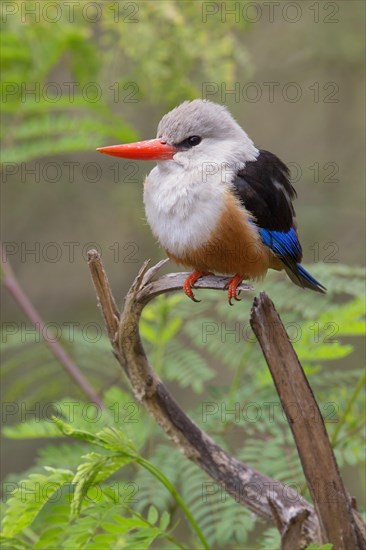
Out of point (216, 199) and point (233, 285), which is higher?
point (216, 199)

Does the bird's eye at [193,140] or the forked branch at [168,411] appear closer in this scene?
the forked branch at [168,411]

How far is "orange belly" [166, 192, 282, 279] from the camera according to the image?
103 inches

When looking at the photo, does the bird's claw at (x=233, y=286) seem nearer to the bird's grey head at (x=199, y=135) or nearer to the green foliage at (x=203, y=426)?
the green foliage at (x=203, y=426)

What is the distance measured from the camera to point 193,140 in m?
2.81

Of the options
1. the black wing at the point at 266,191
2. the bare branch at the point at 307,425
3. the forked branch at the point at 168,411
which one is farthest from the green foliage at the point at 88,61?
the bare branch at the point at 307,425

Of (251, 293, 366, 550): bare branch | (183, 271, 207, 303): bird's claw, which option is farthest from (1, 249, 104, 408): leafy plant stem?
(251, 293, 366, 550): bare branch

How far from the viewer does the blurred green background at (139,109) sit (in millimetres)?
3674

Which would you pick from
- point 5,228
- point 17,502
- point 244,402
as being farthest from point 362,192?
point 17,502

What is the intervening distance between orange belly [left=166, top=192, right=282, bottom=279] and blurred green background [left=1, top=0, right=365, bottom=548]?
0.71 m

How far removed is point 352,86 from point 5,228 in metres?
2.52

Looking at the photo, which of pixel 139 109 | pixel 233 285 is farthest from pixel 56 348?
pixel 139 109

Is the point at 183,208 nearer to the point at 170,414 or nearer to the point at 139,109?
the point at 170,414

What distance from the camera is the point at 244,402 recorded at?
283cm

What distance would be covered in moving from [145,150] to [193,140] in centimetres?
18
